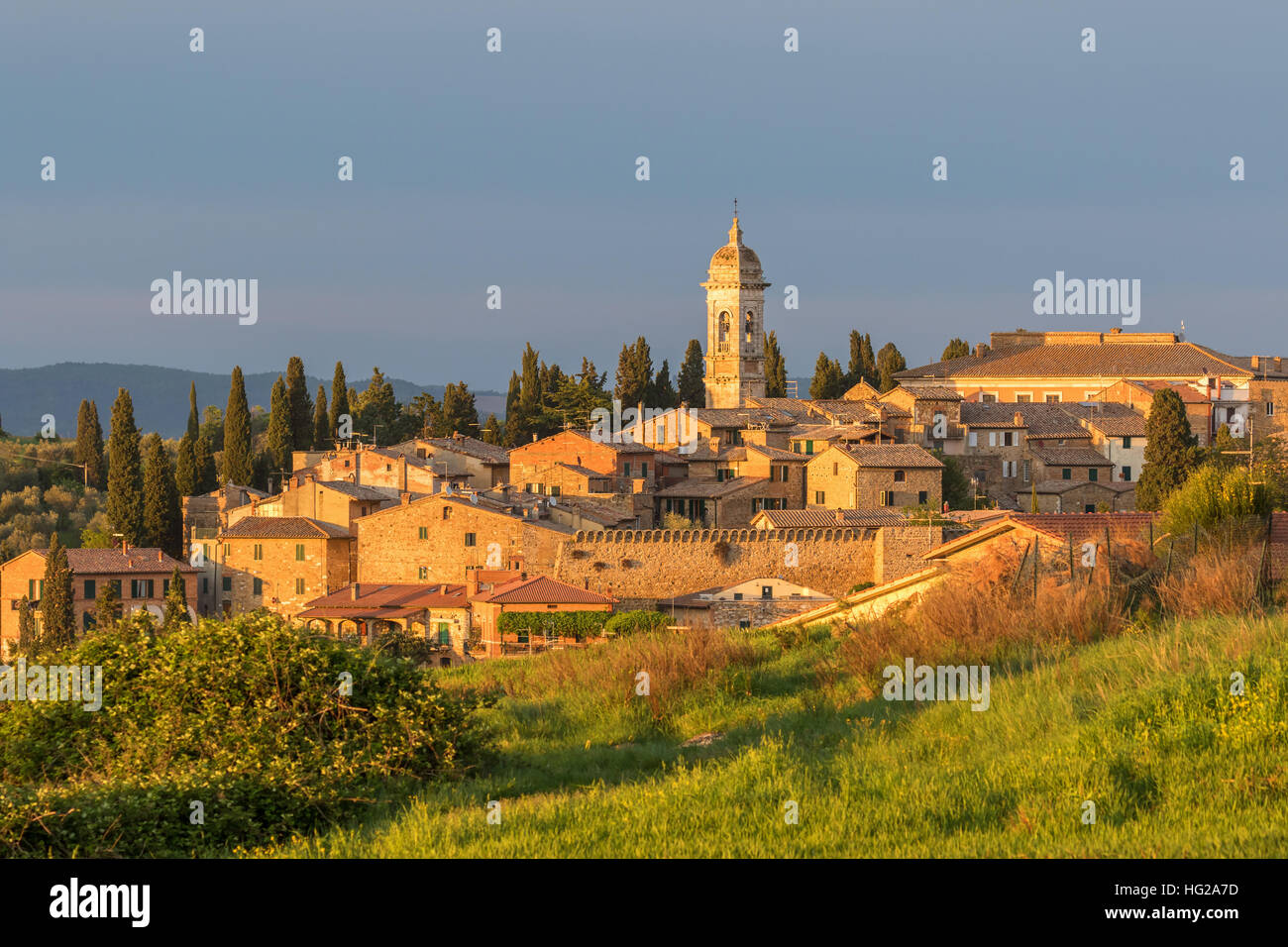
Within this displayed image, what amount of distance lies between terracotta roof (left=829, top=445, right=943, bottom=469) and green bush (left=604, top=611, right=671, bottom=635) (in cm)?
1322

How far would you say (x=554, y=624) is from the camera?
120ft

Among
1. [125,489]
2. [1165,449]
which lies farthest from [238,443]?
[1165,449]

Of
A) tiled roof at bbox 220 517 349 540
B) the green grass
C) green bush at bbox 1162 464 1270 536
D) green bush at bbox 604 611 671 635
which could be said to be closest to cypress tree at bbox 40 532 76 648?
tiled roof at bbox 220 517 349 540

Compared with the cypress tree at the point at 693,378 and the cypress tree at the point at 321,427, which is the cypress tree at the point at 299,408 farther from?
the cypress tree at the point at 693,378

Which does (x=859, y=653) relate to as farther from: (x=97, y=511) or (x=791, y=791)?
(x=97, y=511)

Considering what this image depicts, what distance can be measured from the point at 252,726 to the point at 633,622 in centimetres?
2414

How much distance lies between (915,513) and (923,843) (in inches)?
1393

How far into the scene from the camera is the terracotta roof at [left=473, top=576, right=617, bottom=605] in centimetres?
3716

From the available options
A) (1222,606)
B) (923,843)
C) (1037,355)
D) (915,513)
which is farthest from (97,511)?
(923,843)

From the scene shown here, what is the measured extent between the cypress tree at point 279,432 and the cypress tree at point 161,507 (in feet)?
33.0

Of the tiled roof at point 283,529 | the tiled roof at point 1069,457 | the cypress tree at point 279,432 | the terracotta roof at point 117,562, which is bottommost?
the terracotta roof at point 117,562

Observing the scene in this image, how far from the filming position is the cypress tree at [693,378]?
7475cm

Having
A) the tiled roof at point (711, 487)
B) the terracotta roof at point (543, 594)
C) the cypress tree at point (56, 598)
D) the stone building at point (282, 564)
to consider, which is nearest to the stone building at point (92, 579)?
the cypress tree at point (56, 598)

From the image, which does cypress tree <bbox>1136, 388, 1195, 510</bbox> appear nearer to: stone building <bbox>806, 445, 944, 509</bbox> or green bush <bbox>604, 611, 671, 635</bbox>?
stone building <bbox>806, 445, 944, 509</bbox>
